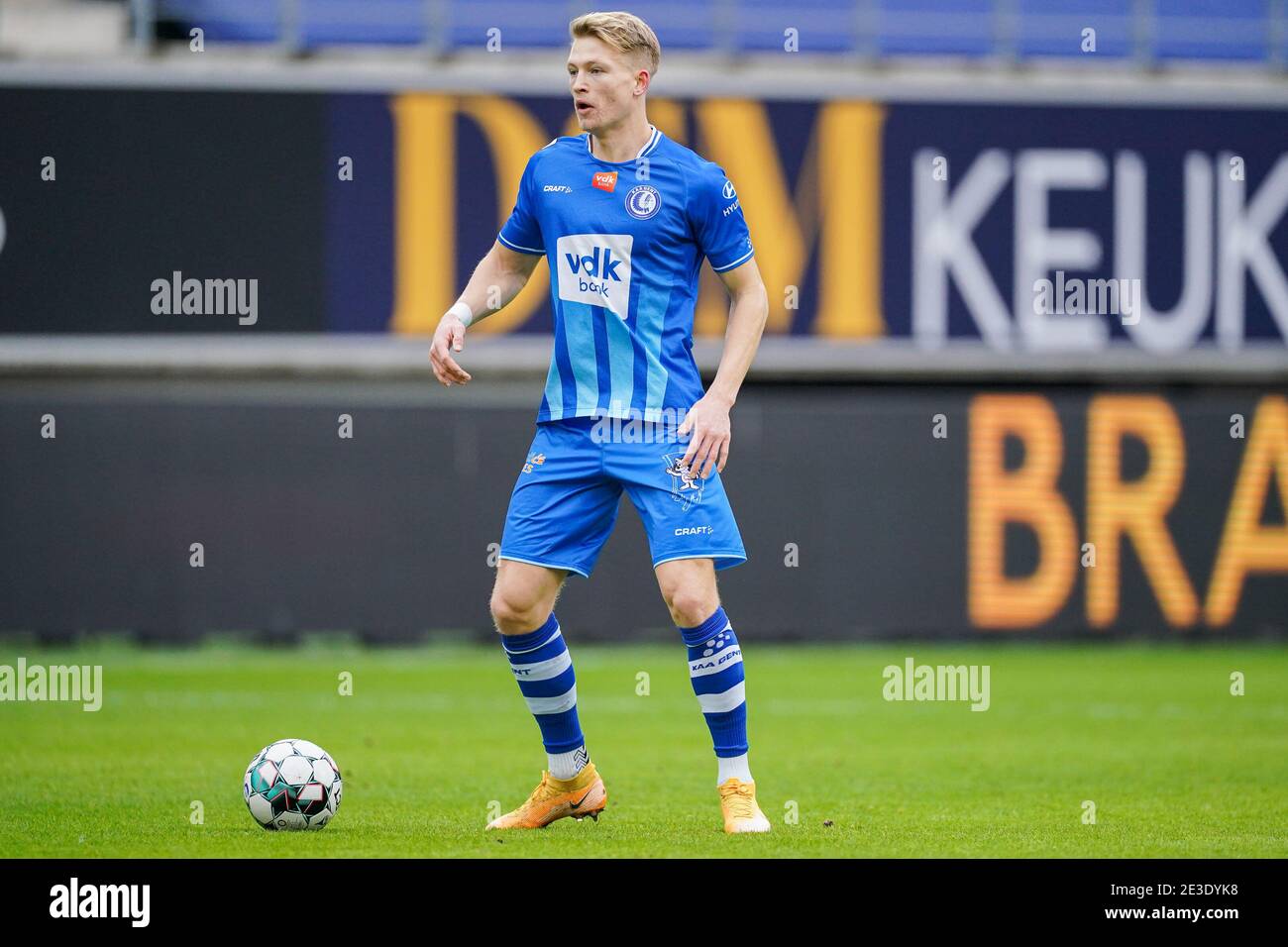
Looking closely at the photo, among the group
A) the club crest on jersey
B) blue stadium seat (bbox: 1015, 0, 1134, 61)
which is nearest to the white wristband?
the club crest on jersey

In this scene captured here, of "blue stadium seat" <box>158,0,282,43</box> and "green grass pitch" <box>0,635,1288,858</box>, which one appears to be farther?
"blue stadium seat" <box>158,0,282,43</box>

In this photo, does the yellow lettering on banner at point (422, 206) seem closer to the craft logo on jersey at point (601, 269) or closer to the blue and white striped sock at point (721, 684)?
the craft logo on jersey at point (601, 269)

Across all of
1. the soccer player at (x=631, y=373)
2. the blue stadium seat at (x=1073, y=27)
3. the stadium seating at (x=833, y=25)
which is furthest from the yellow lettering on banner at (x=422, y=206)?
the soccer player at (x=631, y=373)

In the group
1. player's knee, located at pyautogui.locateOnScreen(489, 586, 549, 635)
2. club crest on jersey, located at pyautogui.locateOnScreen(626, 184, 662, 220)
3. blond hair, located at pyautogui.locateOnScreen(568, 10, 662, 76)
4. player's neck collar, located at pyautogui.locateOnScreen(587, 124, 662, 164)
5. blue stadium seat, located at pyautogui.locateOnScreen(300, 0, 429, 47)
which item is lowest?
player's knee, located at pyautogui.locateOnScreen(489, 586, 549, 635)

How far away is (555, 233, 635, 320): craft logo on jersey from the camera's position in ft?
18.8

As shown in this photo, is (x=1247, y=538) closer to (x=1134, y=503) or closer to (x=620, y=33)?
(x=1134, y=503)

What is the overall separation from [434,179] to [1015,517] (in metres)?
4.88

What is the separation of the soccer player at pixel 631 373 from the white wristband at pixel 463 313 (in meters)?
0.01

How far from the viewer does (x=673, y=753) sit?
8.55 meters

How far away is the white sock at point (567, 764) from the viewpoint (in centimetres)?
595

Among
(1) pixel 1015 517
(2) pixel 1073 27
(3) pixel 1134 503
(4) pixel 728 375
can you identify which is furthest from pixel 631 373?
(2) pixel 1073 27

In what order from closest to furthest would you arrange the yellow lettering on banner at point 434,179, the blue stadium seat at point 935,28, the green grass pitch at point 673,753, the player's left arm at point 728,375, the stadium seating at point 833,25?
the player's left arm at point 728,375
the green grass pitch at point 673,753
the yellow lettering on banner at point 434,179
the stadium seating at point 833,25
the blue stadium seat at point 935,28

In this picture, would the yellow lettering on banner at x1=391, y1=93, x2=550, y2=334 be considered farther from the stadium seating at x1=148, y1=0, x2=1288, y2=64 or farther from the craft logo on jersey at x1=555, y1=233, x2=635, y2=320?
the craft logo on jersey at x1=555, y1=233, x2=635, y2=320

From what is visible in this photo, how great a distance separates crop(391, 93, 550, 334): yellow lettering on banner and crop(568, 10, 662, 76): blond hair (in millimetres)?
8270
